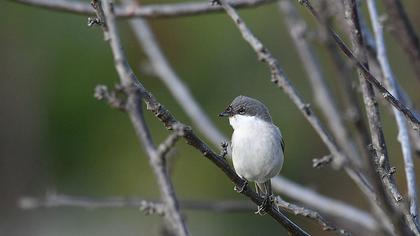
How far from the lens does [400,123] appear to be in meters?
2.62

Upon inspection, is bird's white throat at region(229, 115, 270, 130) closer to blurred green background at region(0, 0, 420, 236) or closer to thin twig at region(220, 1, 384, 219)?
thin twig at region(220, 1, 384, 219)

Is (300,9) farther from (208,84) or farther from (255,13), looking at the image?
(208,84)

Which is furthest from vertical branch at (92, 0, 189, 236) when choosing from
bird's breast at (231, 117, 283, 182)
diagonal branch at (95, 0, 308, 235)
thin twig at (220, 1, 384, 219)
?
bird's breast at (231, 117, 283, 182)

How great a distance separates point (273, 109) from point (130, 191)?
1485 millimetres

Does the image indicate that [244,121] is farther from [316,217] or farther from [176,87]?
[176,87]

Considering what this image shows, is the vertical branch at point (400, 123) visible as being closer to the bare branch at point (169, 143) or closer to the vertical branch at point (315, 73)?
the vertical branch at point (315, 73)

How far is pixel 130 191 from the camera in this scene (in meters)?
6.69

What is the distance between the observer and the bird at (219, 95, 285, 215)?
9.13 ft

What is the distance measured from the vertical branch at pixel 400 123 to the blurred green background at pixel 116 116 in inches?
108

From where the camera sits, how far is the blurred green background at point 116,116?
6320 millimetres

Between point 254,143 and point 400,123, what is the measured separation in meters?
0.56

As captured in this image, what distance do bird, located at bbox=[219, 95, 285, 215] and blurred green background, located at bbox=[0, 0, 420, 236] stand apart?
2675 millimetres

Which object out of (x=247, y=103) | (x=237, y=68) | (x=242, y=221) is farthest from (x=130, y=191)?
(x=247, y=103)

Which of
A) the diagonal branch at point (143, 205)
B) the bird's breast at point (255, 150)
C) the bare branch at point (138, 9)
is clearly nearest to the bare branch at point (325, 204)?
the diagonal branch at point (143, 205)
